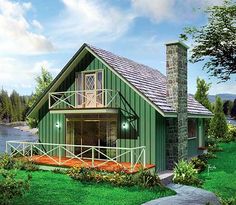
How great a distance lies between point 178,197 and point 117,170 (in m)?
3.16

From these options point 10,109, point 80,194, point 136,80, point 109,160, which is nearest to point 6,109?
point 10,109

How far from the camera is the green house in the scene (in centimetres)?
1661

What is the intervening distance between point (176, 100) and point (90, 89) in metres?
5.09

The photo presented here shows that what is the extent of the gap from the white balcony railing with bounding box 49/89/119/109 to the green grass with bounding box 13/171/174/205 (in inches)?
207

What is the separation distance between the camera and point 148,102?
53.1 feet

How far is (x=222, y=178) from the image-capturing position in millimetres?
16438

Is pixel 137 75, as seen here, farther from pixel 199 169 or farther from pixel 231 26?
pixel 231 26

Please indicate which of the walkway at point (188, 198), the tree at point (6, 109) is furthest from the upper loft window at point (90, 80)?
the tree at point (6, 109)

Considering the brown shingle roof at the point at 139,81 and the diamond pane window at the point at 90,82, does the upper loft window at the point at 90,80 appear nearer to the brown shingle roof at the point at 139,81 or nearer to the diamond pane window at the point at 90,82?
the diamond pane window at the point at 90,82

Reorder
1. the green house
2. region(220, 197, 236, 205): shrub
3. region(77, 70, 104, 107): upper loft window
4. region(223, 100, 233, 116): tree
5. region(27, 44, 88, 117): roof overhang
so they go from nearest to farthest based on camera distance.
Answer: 1. region(220, 197, 236, 205): shrub
2. the green house
3. region(77, 70, 104, 107): upper loft window
4. region(27, 44, 88, 117): roof overhang
5. region(223, 100, 233, 116): tree

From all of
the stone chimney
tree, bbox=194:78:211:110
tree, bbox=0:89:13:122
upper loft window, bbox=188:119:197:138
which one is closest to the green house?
the stone chimney

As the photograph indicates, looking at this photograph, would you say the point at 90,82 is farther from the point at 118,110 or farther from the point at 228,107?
→ the point at 228,107

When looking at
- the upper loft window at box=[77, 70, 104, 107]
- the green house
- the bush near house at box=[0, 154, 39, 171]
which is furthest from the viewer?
the upper loft window at box=[77, 70, 104, 107]

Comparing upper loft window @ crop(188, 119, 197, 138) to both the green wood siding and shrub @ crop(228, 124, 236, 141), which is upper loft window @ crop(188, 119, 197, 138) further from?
shrub @ crop(228, 124, 236, 141)
